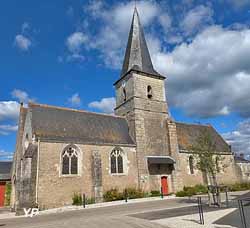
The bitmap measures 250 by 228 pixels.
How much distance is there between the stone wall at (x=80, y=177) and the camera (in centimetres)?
1795

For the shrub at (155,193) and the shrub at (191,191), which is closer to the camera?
the shrub at (191,191)

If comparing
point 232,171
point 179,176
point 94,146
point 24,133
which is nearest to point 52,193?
point 94,146

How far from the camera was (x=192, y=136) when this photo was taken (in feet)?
96.2

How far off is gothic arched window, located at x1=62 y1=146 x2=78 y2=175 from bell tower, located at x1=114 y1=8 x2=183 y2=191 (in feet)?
19.6

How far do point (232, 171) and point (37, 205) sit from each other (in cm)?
2318

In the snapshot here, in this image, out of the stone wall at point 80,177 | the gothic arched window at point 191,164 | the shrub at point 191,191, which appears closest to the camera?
the stone wall at point 80,177

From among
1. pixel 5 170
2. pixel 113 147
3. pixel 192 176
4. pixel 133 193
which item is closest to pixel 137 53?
pixel 113 147

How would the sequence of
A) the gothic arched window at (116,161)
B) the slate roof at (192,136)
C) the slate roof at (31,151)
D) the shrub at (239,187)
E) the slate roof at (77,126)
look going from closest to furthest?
the slate roof at (31,151), the slate roof at (77,126), the gothic arched window at (116,161), the shrub at (239,187), the slate roof at (192,136)

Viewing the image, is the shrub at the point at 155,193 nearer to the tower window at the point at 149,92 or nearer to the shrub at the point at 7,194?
the tower window at the point at 149,92

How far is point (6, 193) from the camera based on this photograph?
22453 millimetres

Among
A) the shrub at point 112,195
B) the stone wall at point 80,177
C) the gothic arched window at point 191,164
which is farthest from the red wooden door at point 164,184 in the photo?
the shrub at point 112,195

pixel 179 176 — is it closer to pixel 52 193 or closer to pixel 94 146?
pixel 94 146

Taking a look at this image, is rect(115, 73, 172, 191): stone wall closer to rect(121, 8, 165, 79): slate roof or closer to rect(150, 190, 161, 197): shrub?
rect(150, 190, 161, 197): shrub

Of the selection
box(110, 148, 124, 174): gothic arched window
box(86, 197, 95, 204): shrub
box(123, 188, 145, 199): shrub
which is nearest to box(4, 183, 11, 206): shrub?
box(86, 197, 95, 204): shrub
